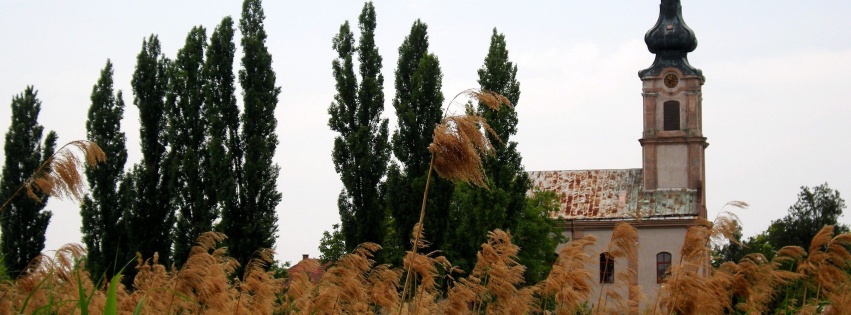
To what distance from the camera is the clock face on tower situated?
2106 inches

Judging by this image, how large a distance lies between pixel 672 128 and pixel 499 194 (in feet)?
58.4

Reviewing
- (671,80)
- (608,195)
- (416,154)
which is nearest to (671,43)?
(671,80)

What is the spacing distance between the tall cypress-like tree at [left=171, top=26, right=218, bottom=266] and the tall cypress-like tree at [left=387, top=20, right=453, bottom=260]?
15.5 feet

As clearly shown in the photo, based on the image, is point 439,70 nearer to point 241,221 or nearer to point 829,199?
point 241,221

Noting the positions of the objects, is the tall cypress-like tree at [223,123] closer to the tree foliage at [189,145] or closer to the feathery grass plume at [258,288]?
the tree foliage at [189,145]

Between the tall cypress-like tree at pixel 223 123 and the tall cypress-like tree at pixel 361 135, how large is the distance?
2628 millimetres

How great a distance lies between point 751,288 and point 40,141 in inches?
1220

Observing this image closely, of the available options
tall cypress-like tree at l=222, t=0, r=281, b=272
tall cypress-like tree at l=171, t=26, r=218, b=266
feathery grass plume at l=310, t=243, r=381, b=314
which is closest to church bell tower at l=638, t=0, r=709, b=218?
tall cypress-like tree at l=222, t=0, r=281, b=272

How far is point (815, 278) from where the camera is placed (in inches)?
344

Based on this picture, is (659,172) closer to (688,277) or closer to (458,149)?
(688,277)

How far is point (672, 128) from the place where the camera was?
53.8 meters

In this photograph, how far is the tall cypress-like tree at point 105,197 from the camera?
32.2 meters

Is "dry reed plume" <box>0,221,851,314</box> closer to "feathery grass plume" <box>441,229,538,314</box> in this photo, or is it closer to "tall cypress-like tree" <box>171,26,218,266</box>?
"feathery grass plume" <box>441,229,538,314</box>

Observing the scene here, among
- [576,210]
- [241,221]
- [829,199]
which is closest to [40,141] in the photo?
[241,221]
